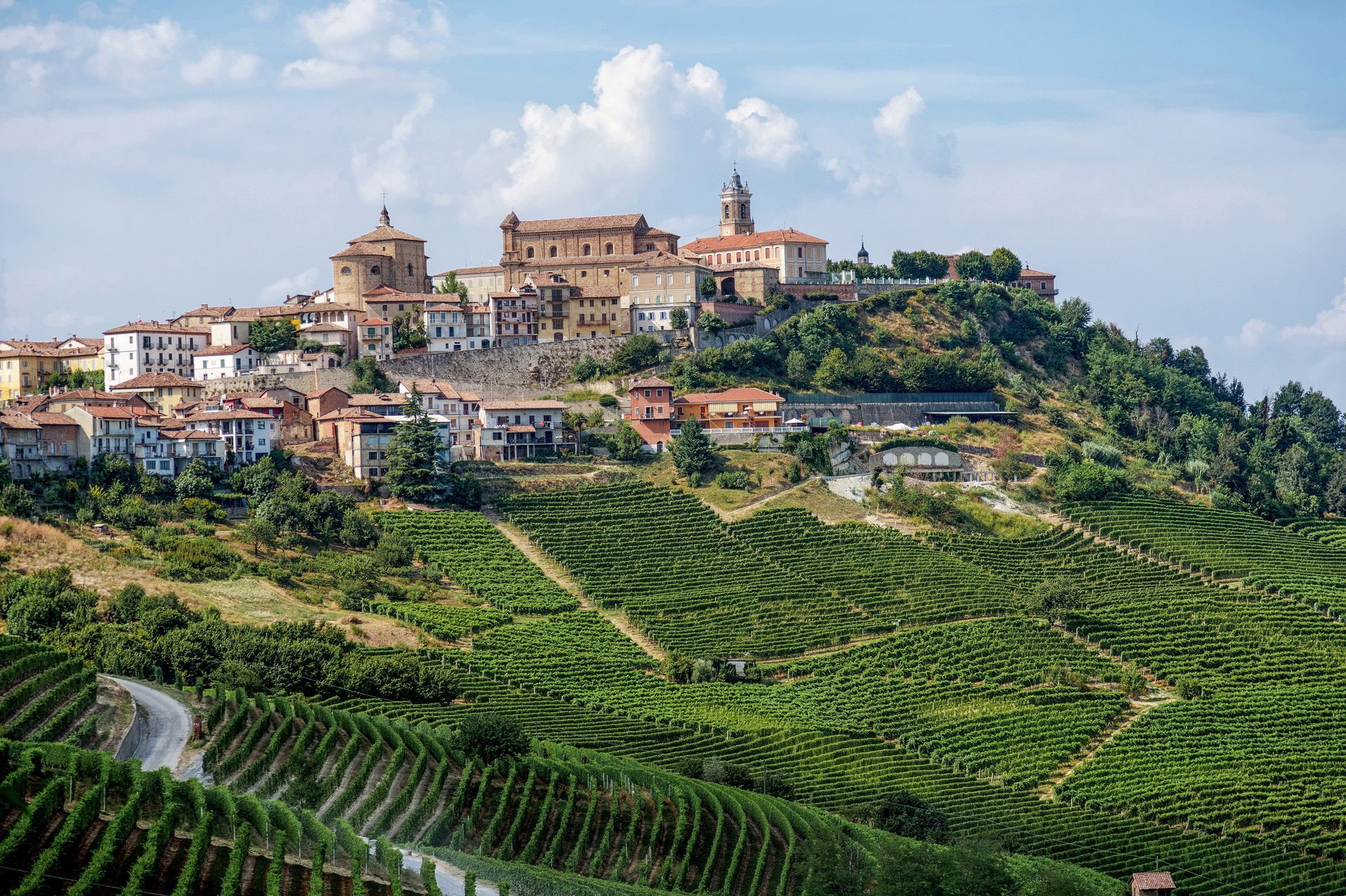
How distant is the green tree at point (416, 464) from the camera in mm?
74438

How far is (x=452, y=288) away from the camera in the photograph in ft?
313

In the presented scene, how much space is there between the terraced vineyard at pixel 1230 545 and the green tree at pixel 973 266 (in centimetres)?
2819

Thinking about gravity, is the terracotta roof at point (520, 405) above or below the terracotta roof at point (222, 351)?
below

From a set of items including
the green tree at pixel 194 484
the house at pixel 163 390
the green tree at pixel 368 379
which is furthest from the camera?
the green tree at pixel 368 379

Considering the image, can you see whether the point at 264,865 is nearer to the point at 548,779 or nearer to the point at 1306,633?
the point at 548,779

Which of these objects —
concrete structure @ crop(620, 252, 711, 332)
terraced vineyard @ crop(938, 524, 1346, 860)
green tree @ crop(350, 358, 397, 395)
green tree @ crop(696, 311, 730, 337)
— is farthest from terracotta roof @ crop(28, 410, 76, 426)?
terraced vineyard @ crop(938, 524, 1346, 860)

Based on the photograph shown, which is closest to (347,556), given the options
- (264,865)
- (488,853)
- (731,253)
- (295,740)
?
(295,740)

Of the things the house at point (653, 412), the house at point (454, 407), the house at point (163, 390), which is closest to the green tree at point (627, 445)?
the house at point (653, 412)

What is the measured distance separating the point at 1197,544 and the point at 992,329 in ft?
88.6

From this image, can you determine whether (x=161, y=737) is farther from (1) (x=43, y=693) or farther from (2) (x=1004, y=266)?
(2) (x=1004, y=266)

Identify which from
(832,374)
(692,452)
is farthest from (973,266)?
(692,452)

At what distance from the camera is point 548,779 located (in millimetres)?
45844

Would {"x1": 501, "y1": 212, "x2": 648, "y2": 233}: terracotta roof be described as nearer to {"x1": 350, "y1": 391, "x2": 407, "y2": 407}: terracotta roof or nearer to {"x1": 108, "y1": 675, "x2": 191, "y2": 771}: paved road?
{"x1": 350, "y1": 391, "x2": 407, "y2": 407}: terracotta roof

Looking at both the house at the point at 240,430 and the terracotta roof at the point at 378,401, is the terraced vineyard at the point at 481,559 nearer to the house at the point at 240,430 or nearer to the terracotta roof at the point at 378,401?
the house at the point at 240,430
